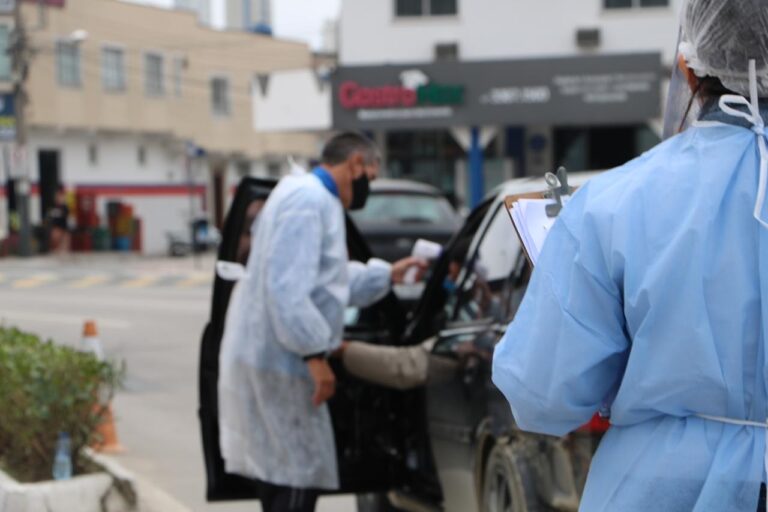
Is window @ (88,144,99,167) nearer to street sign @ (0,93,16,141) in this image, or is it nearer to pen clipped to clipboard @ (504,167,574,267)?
street sign @ (0,93,16,141)

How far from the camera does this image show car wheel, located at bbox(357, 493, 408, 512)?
6070 mm

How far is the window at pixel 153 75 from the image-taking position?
45031 millimetres

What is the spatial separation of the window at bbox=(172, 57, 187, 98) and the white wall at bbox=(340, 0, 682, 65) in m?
19.7

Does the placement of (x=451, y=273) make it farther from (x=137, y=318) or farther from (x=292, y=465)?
(x=137, y=318)

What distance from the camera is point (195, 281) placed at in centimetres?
2583

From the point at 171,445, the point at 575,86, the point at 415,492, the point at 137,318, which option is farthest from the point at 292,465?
the point at 575,86

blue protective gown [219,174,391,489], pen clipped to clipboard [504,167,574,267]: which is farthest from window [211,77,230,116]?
pen clipped to clipboard [504,167,574,267]

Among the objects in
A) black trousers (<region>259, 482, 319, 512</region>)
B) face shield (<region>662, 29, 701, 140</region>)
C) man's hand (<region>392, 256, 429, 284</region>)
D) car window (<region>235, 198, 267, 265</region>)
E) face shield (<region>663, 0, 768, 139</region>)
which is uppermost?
face shield (<region>663, 0, 768, 139</region>)

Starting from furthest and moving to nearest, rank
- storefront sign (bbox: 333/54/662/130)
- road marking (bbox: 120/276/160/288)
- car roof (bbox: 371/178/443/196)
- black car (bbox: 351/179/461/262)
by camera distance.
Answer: storefront sign (bbox: 333/54/662/130) → road marking (bbox: 120/276/160/288) → car roof (bbox: 371/178/443/196) → black car (bbox: 351/179/461/262)

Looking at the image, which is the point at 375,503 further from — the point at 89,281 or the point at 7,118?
the point at 7,118

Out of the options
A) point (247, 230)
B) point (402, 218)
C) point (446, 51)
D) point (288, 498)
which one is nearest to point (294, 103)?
point (446, 51)

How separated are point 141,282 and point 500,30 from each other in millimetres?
9358

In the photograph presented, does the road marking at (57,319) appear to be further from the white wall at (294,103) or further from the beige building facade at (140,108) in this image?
the beige building facade at (140,108)

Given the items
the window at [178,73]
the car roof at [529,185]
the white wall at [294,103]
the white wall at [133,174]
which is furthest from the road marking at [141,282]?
the window at [178,73]
